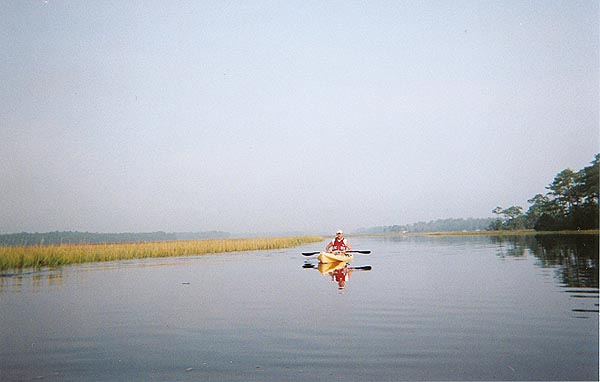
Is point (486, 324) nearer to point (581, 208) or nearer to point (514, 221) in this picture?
point (581, 208)

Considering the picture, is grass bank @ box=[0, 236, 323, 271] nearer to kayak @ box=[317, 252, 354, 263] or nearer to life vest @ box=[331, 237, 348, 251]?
kayak @ box=[317, 252, 354, 263]

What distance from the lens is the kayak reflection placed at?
1989 centimetres

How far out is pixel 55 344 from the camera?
995 centimetres

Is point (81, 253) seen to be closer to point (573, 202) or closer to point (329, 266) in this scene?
point (329, 266)

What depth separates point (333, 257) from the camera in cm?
2698

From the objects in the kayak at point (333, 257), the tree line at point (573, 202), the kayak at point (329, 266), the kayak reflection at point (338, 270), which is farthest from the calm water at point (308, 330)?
the tree line at point (573, 202)

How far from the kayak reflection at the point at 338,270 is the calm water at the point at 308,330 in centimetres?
54

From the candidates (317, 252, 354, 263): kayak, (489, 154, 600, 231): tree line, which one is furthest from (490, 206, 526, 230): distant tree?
(317, 252, 354, 263): kayak

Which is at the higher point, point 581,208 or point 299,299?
point 581,208

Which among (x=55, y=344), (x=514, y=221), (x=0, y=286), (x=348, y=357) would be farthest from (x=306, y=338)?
(x=514, y=221)

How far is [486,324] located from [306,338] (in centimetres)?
436

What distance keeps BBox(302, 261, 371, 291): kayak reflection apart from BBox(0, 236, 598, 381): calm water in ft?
1.76

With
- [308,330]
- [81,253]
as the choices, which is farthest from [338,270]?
[81,253]

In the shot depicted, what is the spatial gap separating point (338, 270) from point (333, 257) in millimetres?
1903
